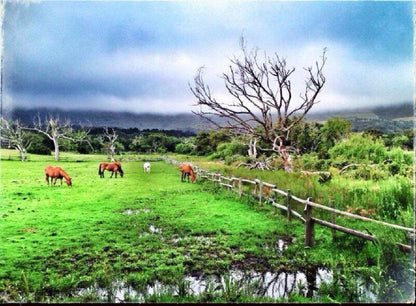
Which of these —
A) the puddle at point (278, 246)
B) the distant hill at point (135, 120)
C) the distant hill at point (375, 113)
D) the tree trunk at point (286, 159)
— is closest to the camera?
the distant hill at point (375, 113)

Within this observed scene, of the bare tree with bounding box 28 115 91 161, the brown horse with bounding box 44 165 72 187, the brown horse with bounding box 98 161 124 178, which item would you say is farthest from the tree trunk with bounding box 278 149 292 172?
the brown horse with bounding box 44 165 72 187

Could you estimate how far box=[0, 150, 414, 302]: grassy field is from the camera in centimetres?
407

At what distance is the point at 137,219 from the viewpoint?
5.29m

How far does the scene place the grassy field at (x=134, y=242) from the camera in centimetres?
407

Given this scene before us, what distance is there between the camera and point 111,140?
18.5ft

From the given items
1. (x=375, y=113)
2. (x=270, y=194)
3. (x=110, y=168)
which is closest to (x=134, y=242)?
(x=110, y=168)

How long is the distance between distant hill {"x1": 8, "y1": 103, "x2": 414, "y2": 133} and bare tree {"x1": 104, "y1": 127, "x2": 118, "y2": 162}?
0.16 metres

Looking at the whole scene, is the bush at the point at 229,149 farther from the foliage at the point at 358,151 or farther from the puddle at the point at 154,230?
the puddle at the point at 154,230

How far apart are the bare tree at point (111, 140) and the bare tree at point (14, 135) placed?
1.13 m

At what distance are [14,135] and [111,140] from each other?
1389 millimetres

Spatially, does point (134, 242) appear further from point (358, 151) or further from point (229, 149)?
point (358, 151)

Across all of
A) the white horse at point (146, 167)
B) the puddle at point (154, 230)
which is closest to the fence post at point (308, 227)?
the puddle at point (154, 230)

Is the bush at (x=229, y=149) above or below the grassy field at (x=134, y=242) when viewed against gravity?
above

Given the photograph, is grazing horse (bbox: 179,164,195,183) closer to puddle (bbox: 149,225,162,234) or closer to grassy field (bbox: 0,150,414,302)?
grassy field (bbox: 0,150,414,302)
